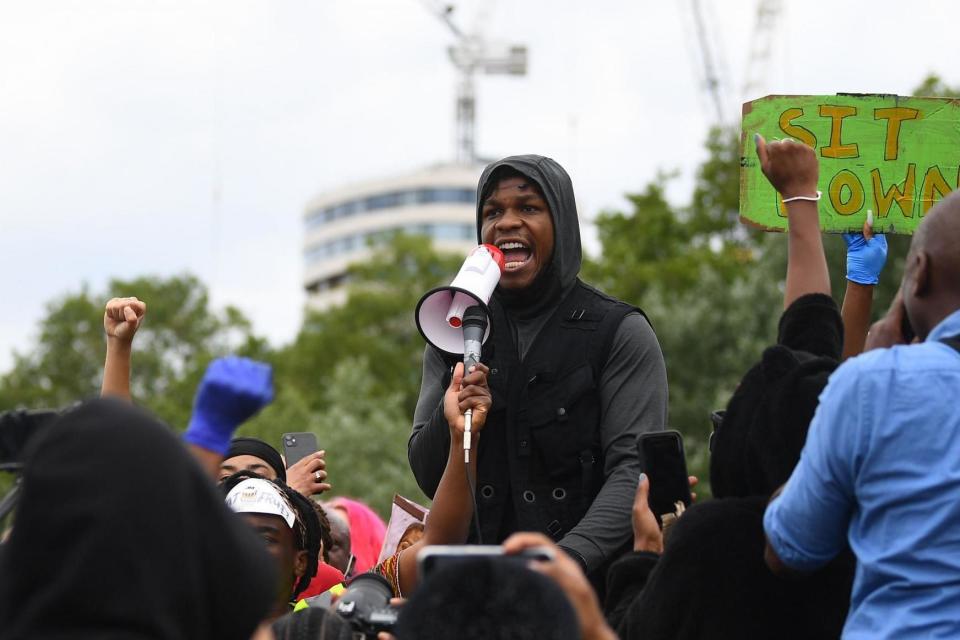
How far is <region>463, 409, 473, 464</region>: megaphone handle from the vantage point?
17.7ft

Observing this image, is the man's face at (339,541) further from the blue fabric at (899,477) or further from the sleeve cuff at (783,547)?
the blue fabric at (899,477)


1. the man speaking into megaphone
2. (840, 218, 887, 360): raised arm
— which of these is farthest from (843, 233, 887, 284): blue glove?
the man speaking into megaphone

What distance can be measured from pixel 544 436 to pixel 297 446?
2083mm

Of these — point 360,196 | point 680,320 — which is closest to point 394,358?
point 680,320

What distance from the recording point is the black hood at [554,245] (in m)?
6.16

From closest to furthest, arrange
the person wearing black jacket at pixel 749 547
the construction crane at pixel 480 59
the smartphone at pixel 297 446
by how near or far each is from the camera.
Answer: the person wearing black jacket at pixel 749 547
the smartphone at pixel 297 446
the construction crane at pixel 480 59

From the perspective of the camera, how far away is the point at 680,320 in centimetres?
2894

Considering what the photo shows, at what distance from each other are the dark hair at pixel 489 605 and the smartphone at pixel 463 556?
0.03 metres

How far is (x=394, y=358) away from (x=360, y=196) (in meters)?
87.7

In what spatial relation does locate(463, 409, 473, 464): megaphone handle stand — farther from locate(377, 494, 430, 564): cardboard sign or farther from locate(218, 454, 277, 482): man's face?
locate(218, 454, 277, 482): man's face

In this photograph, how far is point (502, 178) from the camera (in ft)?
20.4

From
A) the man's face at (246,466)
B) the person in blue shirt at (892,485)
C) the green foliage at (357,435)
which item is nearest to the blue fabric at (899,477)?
the person in blue shirt at (892,485)

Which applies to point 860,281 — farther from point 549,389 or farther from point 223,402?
point 223,402

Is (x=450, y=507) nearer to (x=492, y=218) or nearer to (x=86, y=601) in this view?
(x=492, y=218)
